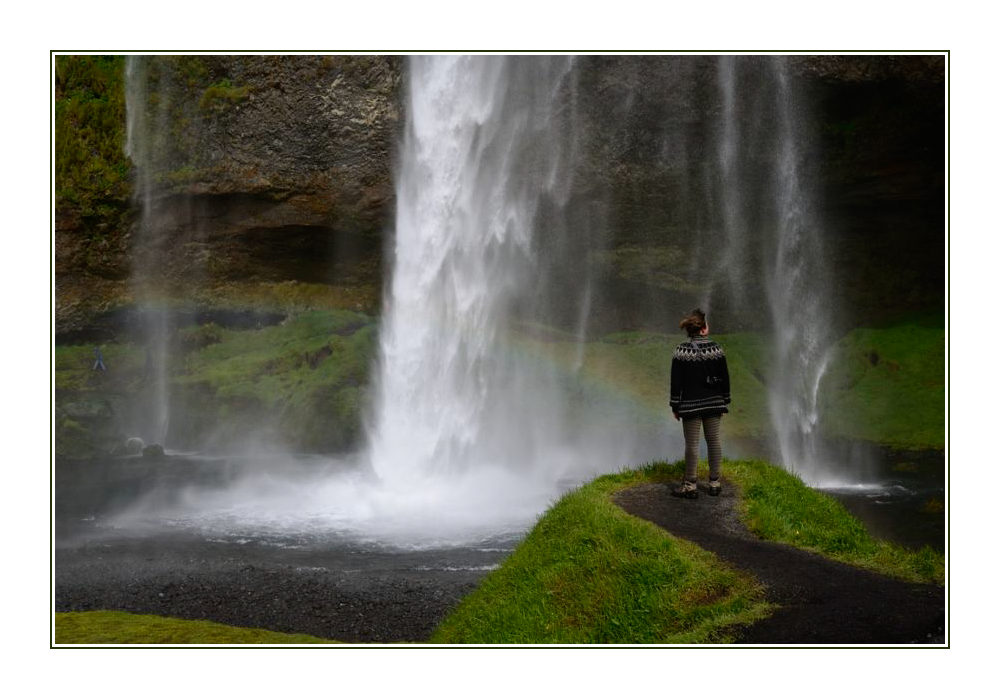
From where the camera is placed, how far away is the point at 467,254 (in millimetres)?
24234

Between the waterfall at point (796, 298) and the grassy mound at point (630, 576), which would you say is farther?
the waterfall at point (796, 298)

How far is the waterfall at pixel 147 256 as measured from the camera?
26641mm

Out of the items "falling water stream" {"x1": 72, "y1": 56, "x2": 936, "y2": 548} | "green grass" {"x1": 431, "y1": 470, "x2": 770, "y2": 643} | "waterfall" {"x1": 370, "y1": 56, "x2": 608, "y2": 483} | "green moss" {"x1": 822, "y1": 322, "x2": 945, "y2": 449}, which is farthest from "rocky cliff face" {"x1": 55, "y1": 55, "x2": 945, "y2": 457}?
"green grass" {"x1": 431, "y1": 470, "x2": 770, "y2": 643}

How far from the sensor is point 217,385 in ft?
99.0

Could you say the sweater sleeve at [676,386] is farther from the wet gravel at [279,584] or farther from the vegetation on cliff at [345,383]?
the vegetation on cliff at [345,383]

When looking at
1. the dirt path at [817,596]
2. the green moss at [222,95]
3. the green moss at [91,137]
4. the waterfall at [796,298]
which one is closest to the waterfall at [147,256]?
the green moss at [91,137]

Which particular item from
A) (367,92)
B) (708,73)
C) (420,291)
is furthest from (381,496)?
(708,73)

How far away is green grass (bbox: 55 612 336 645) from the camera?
9492mm

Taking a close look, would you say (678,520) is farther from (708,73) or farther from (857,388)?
(857,388)

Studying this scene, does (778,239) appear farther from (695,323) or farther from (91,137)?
(91,137)

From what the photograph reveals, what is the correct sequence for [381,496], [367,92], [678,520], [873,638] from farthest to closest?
1. [367,92]
2. [381,496]
3. [678,520]
4. [873,638]

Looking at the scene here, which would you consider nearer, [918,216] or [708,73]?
[708,73]

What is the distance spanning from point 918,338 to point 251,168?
20688 mm

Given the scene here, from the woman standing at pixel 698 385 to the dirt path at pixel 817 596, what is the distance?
37.2 inches
